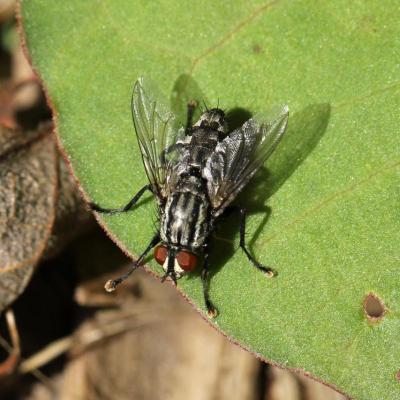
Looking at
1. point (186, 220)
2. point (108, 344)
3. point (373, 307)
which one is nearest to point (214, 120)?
point (186, 220)

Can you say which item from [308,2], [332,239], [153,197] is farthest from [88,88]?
[332,239]

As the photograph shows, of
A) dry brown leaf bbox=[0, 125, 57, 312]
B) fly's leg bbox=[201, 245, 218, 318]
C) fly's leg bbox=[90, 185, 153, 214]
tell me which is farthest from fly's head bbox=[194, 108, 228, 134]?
dry brown leaf bbox=[0, 125, 57, 312]

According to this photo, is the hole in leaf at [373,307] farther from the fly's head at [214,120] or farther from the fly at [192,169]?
→ the fly's head at [214,120]

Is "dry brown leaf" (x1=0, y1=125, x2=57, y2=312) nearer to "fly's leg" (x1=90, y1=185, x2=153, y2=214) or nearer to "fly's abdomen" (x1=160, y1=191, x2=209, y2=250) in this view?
"fly's leg" (x1=90, y1=185, x2=153, y2=214)

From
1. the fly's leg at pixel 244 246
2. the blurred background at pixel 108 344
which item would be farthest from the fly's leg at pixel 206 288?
the blurred background at pixel 108 344

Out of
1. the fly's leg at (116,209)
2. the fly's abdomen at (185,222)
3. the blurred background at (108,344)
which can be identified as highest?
the fly's leg at (116,209)

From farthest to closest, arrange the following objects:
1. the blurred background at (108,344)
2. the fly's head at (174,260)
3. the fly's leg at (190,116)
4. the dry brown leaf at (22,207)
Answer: the blurred background at (108,344), the dry brown leaf at (22,207), the fly's leg at (190,116), the fly's head at (174,260)

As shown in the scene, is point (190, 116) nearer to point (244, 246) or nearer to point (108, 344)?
point (244, 246)
